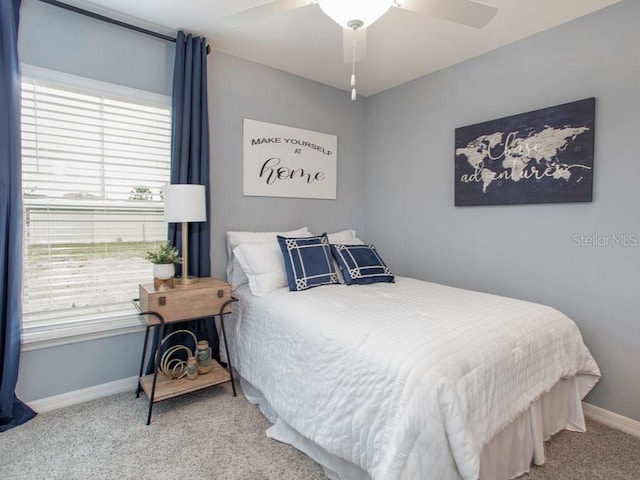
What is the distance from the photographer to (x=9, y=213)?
1961 mm

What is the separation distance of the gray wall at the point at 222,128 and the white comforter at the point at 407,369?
0.96 meters

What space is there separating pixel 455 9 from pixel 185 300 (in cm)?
209

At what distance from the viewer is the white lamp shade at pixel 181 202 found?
2.29 meters

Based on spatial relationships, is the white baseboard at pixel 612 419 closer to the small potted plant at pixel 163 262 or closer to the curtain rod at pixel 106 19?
the small potted plant at pixel 163 262

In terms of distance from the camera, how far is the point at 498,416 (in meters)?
1.50

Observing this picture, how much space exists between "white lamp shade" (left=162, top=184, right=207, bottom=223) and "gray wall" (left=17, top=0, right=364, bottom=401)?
1.58 ft

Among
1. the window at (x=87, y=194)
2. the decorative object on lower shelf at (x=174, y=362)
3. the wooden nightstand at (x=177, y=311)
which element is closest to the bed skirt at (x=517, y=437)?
the wooden nightstand at (x=177, y=311)

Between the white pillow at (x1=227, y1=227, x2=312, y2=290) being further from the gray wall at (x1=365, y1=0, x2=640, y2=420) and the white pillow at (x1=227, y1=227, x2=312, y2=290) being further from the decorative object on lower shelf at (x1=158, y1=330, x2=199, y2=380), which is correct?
the gray wall at (x1=365, y1=0, x2=640, y2=420)

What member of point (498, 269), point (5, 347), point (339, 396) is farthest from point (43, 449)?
point (498, 269)

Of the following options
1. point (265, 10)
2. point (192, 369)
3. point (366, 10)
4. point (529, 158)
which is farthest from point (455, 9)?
point (192, 369)

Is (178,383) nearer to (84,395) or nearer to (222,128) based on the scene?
(84,395)

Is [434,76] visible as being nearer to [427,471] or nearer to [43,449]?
[427,471]

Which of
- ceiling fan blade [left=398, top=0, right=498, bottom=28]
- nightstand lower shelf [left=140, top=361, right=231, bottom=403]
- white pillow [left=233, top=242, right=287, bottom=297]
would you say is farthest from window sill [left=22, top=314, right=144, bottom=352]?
ceiling fan blade [left=398, top=0, right=498, bottom=28]

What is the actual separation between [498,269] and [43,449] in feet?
10.1
